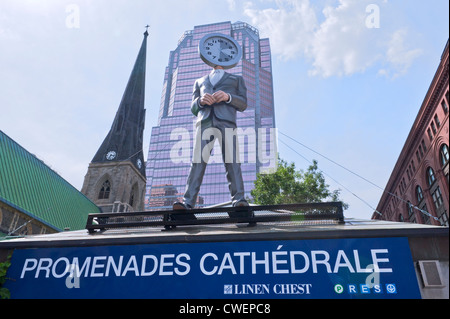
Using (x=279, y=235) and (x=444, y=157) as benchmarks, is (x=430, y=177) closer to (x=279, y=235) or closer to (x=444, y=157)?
(x=444, y=157)

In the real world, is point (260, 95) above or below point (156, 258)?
above

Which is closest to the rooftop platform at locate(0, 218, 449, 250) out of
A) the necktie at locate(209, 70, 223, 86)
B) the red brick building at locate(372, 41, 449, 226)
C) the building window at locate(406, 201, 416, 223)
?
the necktie at locate(209, 70, 223, 86)

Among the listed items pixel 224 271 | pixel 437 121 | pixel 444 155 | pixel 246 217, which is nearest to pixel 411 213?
pixel 444 155

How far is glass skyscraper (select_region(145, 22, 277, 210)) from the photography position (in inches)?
3789

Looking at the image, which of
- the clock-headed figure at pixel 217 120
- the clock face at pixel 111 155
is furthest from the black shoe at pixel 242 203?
the clock face at pixel 111 155

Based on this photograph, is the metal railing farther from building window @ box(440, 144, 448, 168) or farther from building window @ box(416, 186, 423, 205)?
building window @ box(416, 186, 423, 205)

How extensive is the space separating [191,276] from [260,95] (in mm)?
124677

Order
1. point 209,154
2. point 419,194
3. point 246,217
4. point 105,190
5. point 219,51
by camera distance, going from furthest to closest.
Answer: point 105,190 → point 419,194 → point 219,51 → point 209,154 → point 246,217

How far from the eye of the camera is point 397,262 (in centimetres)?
432

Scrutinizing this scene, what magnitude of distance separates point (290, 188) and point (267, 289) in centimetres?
2705

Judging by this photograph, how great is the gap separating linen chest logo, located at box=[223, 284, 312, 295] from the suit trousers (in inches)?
102

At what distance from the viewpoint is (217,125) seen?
7688 mm
